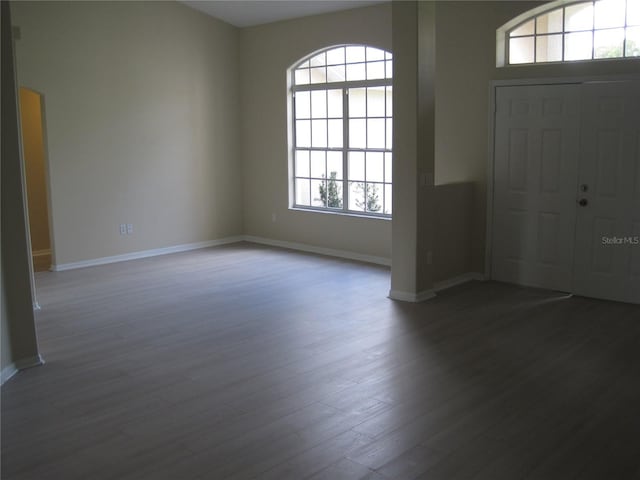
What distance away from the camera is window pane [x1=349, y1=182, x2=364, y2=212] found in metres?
7.98

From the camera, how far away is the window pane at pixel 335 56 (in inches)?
313

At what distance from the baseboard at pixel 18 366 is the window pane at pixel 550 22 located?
537 centimetres

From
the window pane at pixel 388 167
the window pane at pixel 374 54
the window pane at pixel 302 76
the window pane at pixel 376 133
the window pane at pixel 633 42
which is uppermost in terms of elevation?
the window pane at pixel 374 54

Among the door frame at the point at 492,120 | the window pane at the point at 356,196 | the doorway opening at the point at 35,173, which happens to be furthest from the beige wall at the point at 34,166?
the door frame at the point at 492,120

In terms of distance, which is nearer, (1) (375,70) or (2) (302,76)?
(1) (375,70)

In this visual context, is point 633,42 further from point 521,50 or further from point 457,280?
point 457,280

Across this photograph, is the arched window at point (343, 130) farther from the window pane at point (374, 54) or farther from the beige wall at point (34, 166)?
the beige wall at point (34, 166)

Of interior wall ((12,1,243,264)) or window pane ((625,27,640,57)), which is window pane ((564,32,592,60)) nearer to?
window pane ((625,27,640,57))

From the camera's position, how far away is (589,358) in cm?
440

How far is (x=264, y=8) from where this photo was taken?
8016 mm

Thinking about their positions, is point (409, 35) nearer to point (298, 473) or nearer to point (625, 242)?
point (625, 242)

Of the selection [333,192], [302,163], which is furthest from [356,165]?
[302,163]

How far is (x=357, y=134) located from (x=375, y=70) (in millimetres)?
812

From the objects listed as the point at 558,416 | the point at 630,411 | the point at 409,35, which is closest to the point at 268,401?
the point at 558,416
